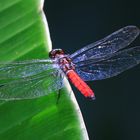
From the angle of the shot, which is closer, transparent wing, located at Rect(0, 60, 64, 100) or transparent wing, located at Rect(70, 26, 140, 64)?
transparent wing, located at Rect(0, 60, 64, 100)

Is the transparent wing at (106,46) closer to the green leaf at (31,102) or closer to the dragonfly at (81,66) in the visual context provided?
the dragonfly at (81,66)

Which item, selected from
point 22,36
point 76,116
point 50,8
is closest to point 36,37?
point 22,36

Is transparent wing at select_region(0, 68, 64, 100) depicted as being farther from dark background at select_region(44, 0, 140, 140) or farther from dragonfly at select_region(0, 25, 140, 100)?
dark background at select_region(44, 0, 140, 140)

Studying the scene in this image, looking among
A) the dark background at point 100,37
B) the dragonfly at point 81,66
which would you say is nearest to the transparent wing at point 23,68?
the dragonfly at point 81,66

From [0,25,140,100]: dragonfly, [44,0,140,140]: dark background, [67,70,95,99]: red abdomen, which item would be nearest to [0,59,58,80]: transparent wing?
[0,25,140,100]: dragonfly

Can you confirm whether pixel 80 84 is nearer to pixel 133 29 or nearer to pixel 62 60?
pixel 62 60
